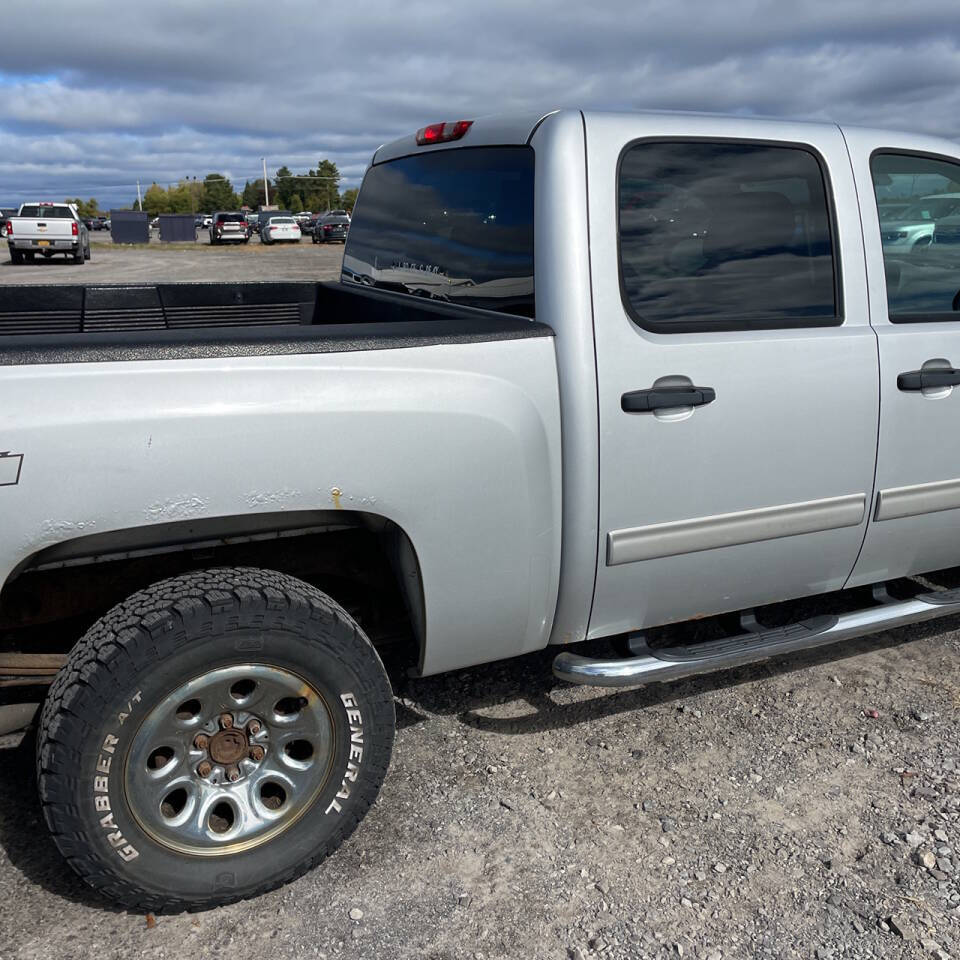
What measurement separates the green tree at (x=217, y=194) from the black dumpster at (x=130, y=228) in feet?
357

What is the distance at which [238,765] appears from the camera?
2504 mm

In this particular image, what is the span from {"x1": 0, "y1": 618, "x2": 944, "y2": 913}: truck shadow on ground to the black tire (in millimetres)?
401

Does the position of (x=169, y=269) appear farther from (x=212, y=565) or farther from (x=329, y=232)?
(x=212, y=565)

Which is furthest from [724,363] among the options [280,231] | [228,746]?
[280,231]

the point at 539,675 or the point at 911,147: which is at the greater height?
the point at 911,147

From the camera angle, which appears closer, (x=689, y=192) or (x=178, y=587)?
(x=178, y=587)

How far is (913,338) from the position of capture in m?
3.18

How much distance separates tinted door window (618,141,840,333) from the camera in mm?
2828

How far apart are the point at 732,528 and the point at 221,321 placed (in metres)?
2.36

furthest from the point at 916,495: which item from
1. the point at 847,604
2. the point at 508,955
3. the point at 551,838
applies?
the point at 508,955

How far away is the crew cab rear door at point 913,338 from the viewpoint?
3.16 metres

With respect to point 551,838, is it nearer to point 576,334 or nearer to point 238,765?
point 238,765

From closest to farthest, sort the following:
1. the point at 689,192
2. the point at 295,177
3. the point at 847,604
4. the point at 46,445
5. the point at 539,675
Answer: the point at 46,445
the point at 689,192
the point at 539,675
the point at 847,604
the point at 295,177

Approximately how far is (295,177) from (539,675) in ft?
443
